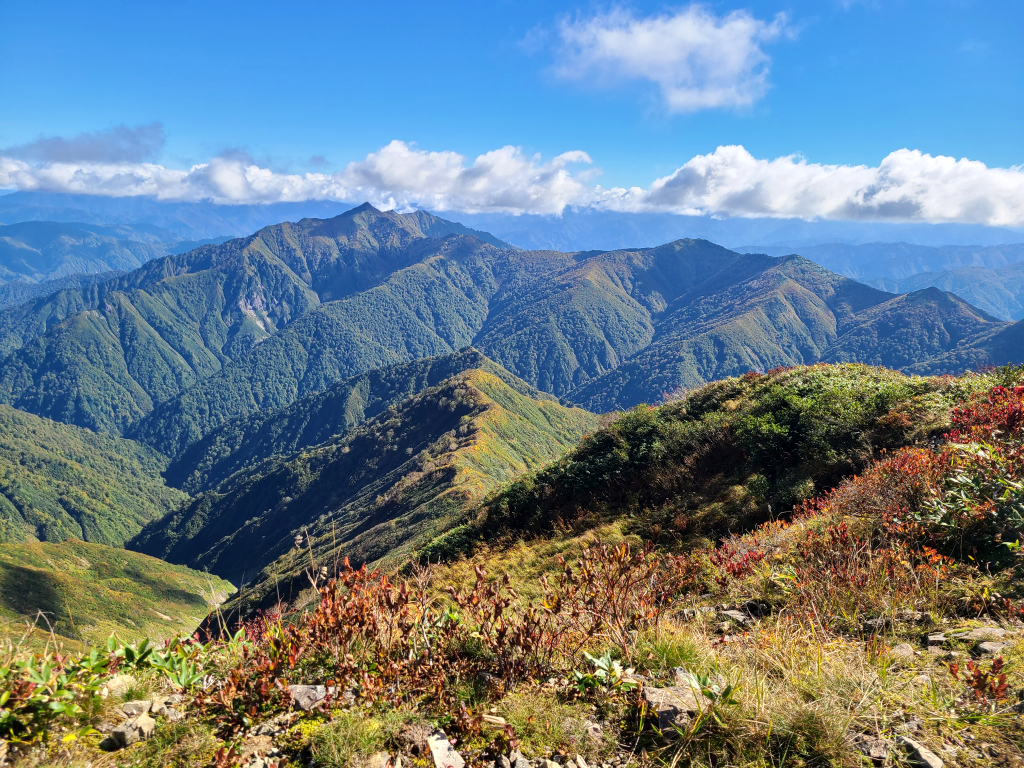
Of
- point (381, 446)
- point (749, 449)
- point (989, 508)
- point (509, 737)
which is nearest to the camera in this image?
point (509, 737)

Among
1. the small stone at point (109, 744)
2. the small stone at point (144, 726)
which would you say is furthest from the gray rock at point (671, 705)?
the small stone at point (109, 744)

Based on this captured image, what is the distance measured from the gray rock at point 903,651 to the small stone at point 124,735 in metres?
6.01

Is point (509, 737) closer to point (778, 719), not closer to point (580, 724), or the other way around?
point (580, 724)

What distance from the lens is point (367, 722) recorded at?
3596 millimetres

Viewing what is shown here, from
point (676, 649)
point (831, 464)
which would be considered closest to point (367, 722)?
point (676, 649)

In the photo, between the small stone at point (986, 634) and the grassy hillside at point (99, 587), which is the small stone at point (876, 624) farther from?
the grassy hillside at point (99, 587)

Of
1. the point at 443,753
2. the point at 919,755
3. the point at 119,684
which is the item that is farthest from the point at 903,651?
the point at 119,684

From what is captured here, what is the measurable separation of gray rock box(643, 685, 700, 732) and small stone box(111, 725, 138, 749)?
143 inches

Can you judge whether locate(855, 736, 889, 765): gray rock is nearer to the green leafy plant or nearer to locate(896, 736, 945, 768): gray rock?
locate(896, 736, 945, 768): gray rock

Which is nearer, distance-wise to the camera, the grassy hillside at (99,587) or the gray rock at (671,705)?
the gray rock at (671,705)

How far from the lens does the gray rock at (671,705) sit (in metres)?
3.65

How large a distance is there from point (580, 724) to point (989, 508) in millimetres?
5723

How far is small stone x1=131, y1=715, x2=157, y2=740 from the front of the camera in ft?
11.5

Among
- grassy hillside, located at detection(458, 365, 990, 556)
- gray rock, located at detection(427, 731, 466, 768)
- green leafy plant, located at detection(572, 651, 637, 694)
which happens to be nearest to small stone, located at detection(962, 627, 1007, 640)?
green leafy plant, located at detection(572, 651, 637, 694)
